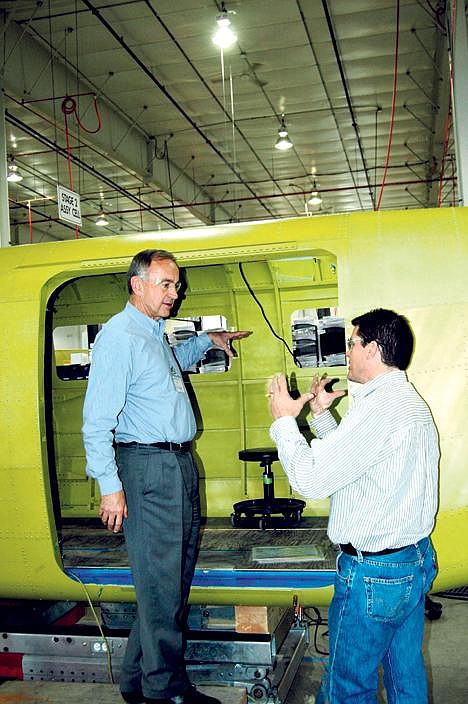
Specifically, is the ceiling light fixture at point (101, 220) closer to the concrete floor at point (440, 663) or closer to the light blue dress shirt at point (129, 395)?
the concrete floor at point (440, 663)

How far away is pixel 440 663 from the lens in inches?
196

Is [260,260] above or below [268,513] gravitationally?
above

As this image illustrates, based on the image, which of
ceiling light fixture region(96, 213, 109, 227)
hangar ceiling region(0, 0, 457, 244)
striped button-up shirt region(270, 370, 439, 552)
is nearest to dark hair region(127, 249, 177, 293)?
striped button-up shirt region(270, 370, 439, 552)

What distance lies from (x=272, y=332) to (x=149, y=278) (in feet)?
10.4

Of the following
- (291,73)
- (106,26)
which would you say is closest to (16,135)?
(106,26)

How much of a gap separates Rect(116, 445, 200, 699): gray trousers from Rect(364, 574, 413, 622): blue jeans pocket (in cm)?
120

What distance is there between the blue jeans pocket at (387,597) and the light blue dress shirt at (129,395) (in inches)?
53.1

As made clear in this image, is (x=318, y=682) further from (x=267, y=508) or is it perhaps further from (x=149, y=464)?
(x=149, y=464)

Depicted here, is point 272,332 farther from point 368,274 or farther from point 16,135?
point 16,135

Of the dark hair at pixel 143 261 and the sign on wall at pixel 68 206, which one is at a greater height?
the sign on wall at pixel 68 206

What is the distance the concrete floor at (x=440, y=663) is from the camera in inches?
178

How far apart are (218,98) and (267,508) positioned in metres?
9.59

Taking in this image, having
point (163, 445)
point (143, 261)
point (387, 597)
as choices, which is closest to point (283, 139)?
point (143, 261)

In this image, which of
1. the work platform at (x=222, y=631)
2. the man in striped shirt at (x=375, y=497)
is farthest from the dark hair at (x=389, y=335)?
the work platform at (x=222, y=631)
